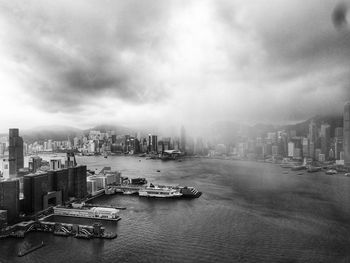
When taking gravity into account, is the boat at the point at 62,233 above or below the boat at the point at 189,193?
below

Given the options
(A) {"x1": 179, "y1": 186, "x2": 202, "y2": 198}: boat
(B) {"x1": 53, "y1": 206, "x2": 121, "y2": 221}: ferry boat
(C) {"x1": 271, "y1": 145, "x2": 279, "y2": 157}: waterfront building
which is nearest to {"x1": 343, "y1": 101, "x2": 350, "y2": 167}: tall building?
(C) {"x1": 271, "y1": 145, "x2": 279, "y2": 157}: waterfront building

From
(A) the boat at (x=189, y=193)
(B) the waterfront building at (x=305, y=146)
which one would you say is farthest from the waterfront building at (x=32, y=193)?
(B) the waterfront building at (x=305, y=146)

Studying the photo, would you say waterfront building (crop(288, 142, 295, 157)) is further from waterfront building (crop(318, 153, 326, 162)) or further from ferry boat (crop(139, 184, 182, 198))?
ferry boat (crop(139, 184, 182, 198))

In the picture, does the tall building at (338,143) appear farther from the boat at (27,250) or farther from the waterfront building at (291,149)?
the boat at (27,250)

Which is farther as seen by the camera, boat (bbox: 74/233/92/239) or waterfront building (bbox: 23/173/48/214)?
waterfront building (bbox: 23/173/48/214)

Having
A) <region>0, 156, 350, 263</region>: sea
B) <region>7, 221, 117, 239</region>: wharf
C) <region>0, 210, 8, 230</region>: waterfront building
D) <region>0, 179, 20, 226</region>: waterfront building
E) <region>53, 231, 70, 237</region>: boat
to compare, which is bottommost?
<region>0, 156, 350, 263</region>: sea

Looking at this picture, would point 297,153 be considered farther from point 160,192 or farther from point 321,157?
point 160,192

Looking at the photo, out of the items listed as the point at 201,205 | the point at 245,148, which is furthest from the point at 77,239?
the point at 245,148

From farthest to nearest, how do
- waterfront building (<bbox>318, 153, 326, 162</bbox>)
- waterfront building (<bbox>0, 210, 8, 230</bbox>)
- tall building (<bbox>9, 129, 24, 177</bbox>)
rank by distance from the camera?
waterfront building (<bbox>318, 153, 326, 162</bbox>) → tall building (<bbox>9, 129, 24, 177</bbox>) → waterfront building (<bbox>0, 210, 8, 230</bbox>)
